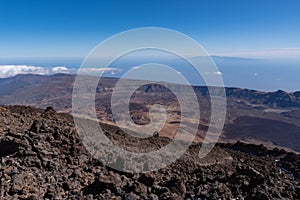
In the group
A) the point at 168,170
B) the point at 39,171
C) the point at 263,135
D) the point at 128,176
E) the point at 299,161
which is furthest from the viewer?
the point at 263,135

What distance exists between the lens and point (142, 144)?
45.3 ft

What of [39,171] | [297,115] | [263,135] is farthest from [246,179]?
[297,115]

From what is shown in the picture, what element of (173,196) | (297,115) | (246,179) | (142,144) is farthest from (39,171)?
(297,115)

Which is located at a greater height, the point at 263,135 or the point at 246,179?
the point at 246,179

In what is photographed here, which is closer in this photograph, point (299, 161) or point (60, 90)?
point (299, 161)

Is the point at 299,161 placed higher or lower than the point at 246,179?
lower

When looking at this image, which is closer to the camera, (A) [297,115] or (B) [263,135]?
(B) [263,135]

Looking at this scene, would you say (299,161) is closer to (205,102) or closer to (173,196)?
(173,196)

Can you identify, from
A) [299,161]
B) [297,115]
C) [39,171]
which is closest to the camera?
[39,171]

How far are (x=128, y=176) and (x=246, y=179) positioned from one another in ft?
13.1

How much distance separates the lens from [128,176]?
9.66 meters

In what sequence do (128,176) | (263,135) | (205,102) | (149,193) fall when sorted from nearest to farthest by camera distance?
(149,193) → (128,176) → (263,135) → (205,102)

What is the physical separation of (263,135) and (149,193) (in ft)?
199

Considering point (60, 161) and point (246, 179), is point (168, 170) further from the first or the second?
point (60, 161)
